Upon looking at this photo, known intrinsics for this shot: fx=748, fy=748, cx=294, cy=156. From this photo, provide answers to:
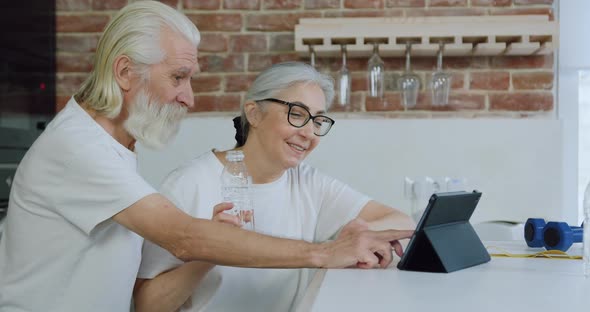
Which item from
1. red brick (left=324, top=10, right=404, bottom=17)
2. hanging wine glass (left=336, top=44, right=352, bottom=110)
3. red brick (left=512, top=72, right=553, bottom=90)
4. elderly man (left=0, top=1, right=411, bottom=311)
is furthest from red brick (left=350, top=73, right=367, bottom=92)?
elderly man (left=0, top=1, right=411, bottom=311)

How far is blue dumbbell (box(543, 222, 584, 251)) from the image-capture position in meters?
1.85

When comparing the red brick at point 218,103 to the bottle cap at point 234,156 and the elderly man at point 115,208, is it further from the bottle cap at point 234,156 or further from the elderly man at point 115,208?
the elderly man at point 115,208

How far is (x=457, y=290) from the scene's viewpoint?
49.9 inches

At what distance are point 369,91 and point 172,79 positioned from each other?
1705 millimetres

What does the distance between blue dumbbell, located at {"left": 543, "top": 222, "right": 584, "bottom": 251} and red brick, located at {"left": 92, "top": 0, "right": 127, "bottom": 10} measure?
7.45 feet

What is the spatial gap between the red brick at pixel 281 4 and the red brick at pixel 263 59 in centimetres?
21

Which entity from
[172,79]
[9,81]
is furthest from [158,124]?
[9,81]

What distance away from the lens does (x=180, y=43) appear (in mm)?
1720

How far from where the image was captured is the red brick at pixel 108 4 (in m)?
3.42

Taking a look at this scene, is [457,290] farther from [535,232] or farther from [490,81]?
[490,81]

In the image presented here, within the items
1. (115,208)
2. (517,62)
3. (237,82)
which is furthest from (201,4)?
(115,208)

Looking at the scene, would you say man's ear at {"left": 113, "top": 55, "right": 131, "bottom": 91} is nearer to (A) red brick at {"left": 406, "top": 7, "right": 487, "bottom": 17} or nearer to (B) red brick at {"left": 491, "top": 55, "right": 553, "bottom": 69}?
(A) red brick at {"left": 406, "top": 7, "right": 487, "bottom": 17}

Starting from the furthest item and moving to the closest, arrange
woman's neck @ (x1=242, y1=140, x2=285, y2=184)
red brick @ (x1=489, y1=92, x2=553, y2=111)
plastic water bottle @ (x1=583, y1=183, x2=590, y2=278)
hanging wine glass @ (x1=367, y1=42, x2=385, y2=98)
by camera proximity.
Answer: red brick @ (x1=489, y1=92, x2=553, y2=111) → hanging wine glass @ (x1=367, y1=42, x2=385, y2=98) → woman's neck @ (x1=242, y1=140, x2=285, y2=184) → plastic water bottle @ (x1=583, y1=183, x2=590, y2=278)

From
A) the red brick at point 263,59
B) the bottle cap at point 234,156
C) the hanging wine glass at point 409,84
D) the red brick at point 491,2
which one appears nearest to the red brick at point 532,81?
the red brick at point 491,2
